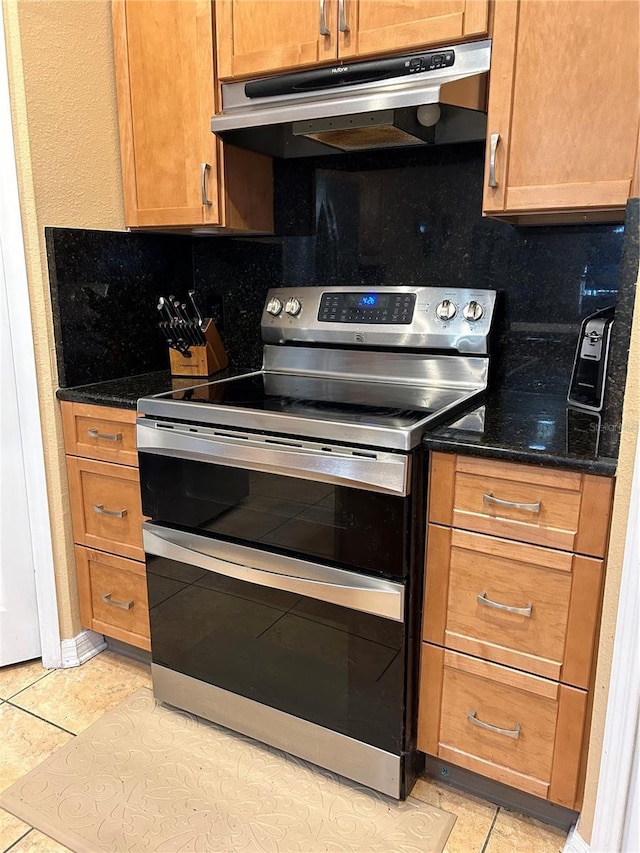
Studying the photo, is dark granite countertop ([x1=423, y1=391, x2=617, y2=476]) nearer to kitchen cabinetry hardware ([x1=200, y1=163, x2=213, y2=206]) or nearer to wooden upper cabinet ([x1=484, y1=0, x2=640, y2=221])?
wooden upper cabinet ([x1=484, y1=0, x2=640, y2=221])

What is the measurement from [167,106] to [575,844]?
2.15 meters

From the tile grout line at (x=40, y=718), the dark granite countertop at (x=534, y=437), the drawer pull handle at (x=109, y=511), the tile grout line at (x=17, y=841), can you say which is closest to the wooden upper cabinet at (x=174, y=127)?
the drawer pull handle at (x=109, y=511)

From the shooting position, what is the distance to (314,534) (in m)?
1.47

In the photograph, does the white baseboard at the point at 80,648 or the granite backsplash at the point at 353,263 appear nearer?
the granite backsplash at the point at 353,263

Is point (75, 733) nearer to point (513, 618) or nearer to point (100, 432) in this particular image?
point (100, 432)

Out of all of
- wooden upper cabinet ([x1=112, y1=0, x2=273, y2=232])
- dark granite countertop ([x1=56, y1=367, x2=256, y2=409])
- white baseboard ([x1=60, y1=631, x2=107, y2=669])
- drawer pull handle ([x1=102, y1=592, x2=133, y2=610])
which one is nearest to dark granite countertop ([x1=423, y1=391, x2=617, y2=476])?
dark granite countertop ([x1=56, y1=367, x2=256, y2=409])

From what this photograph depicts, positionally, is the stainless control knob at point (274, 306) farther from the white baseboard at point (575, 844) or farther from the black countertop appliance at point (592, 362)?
the white baseboard at point (575, 844)

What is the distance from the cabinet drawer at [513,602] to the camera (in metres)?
1.27

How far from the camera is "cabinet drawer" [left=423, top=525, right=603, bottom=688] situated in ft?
4.16

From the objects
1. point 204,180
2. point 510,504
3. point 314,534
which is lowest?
point 314,534

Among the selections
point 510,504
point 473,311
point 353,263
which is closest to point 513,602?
point 510,504

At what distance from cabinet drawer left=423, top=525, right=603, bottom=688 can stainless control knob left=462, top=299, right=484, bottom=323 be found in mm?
673

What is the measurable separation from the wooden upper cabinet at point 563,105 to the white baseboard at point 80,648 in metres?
1.82

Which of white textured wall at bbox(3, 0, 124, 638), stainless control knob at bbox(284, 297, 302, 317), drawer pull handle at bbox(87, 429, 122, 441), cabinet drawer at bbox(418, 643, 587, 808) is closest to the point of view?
cabinet drawer at bbox(418, 643, 587, 808)
